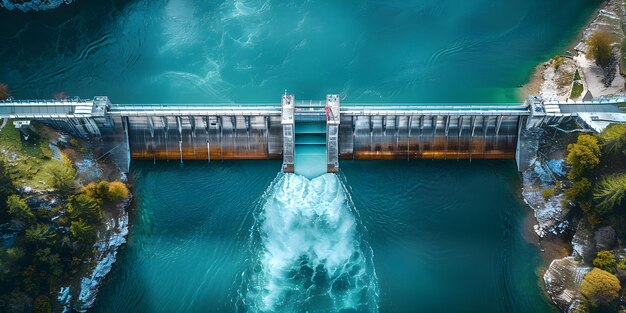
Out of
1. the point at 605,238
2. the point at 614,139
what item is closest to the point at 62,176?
the point at 605,238

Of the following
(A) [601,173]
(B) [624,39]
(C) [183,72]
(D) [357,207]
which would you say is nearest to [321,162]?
(D) [357,207]

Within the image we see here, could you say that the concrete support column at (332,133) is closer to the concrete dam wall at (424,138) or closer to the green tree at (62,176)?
the concrete dam wall at (424,138)

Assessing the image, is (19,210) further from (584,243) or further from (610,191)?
(610,191)

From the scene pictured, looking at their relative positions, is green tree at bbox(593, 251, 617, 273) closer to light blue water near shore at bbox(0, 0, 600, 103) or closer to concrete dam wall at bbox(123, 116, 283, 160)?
light blue water near shore at bbox(0, 0, 600, 103)

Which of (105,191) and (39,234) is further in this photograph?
(105,191)

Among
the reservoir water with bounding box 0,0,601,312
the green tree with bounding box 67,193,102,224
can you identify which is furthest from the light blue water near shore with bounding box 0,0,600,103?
the green tree with bounding box 67,193,102,224

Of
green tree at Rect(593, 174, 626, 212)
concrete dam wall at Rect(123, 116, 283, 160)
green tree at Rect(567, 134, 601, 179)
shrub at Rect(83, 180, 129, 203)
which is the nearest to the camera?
green tree at Rect(593, 174, 626, 212)
